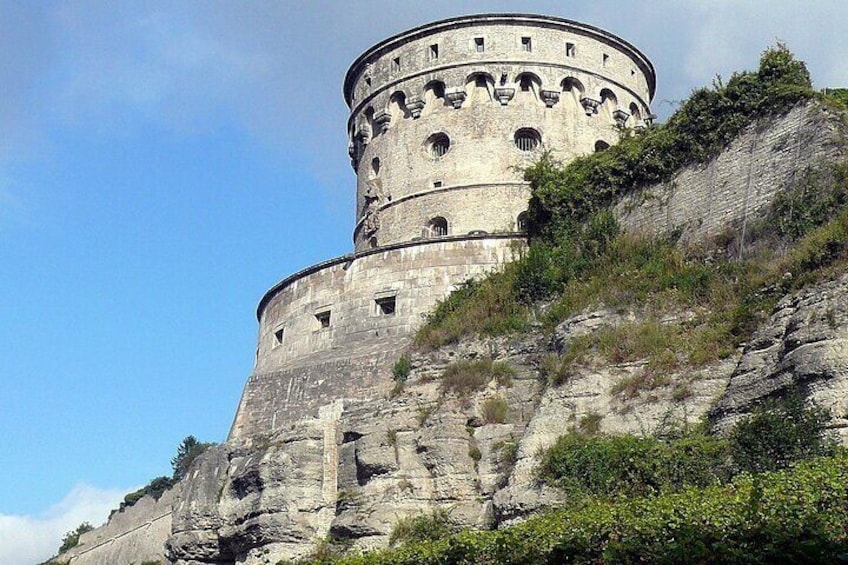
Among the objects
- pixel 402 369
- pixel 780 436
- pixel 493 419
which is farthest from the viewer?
pixel 402 369

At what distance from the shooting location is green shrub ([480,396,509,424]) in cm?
2347

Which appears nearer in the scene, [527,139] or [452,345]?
[452,345]

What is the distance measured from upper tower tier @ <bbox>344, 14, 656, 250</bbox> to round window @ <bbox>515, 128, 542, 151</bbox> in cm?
3

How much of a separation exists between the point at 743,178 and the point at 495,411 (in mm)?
7650

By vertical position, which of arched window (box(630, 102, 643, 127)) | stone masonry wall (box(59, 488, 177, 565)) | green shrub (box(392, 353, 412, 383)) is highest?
arched window (box(630, 102, 643, 127))

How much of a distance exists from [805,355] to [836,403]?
3.47 feet

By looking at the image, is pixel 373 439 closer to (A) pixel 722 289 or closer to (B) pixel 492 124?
(A) pixel 722 289

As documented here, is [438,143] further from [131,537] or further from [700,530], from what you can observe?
[700,530]

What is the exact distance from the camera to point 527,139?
119 ft

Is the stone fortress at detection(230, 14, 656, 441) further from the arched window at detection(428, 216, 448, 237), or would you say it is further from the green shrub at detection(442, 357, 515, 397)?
the green shrub at detection(442, 357, 515, 397)

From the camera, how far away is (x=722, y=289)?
877 inches

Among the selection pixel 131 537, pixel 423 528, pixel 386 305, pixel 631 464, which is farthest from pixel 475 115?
pixel 131 537

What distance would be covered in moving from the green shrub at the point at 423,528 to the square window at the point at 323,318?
9.67 meters

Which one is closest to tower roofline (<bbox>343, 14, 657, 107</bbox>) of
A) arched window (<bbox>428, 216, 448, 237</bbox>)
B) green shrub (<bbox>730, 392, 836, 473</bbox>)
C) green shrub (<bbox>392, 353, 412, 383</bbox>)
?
arched window (<bbox>428, 216, 448, 237</bbox>)
